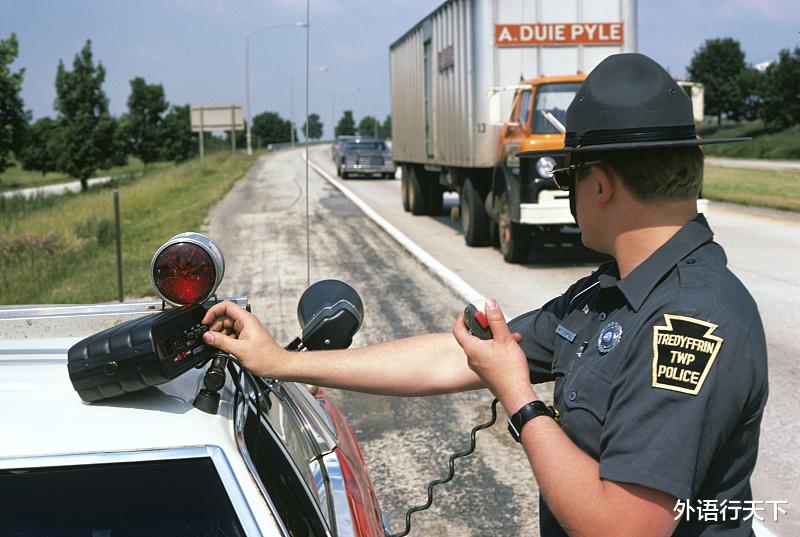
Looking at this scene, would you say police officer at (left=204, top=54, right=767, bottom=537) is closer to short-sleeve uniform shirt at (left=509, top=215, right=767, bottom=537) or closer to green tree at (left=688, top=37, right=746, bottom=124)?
short-sleeve uniform shirt at (left=509, top=215, right=767, bottom=537)

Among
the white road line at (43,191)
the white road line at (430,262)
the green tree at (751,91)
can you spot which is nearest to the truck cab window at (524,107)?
the white road line at (430,262)

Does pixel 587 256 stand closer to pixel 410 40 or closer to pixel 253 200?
pixel 410 40

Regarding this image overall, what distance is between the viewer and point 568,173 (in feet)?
6.51

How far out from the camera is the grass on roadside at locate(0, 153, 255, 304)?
11.7 m

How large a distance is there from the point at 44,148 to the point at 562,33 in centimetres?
5786

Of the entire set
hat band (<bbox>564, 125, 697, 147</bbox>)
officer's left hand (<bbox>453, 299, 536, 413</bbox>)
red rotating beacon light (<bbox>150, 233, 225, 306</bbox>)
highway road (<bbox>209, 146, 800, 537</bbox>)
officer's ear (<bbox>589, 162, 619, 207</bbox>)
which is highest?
hat band (<bbox>564, 125, 697, 147</bbox>)

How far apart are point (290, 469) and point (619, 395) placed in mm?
843

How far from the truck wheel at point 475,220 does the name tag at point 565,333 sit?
1239cm

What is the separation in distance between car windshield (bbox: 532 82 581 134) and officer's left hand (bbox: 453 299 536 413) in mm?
10800

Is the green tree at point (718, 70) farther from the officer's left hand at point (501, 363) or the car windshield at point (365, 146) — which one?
the officer's left hand at point (501, 363)

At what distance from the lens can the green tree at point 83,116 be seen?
47.8 meters

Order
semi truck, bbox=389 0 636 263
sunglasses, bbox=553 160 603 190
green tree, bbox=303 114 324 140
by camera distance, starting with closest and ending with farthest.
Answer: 1. sunglasses, bbox=553 160 603 190
2. green tree, bbox=303 114 324 140
3. semi truck, bbox=389 0 636 263

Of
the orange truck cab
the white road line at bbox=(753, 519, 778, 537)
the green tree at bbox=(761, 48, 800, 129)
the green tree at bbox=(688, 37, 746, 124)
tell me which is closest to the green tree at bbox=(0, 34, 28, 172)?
the orange truck cab

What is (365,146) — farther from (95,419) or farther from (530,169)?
(95,419)
